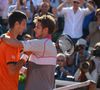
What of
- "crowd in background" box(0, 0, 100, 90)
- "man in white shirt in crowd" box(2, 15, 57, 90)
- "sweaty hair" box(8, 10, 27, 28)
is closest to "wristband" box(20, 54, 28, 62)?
"man in white shirt in crowd" box(2, 15, 57, 90)

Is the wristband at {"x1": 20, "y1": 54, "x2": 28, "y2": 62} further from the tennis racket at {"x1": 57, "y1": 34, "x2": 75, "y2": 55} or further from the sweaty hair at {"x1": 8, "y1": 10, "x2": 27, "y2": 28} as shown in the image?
the tennis racket at {"x1": 57, "y1": 34, "x2": 75, "y2": 55}

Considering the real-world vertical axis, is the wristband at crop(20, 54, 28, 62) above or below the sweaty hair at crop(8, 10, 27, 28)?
below

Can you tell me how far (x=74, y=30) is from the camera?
9164 mm

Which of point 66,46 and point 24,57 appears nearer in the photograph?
point 24,57

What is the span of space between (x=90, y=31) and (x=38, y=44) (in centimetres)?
517

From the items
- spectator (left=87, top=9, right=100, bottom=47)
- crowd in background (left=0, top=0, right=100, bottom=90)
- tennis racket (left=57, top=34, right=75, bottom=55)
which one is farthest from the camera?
spectator (left=87, top=9, right=100, bottom=47)

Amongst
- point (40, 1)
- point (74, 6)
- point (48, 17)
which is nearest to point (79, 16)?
point (74, 6)

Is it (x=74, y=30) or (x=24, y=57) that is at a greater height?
(x=74, y=30)

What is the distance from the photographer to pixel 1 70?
3.93m

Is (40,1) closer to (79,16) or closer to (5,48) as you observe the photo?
(79,16)

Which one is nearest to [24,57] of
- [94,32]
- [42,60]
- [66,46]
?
[42,60]

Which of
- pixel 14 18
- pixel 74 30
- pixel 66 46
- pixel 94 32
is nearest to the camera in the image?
pixel 14 18

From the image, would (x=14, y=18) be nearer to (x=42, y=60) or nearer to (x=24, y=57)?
(x=24, y=57)

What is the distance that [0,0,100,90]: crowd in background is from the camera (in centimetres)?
720
